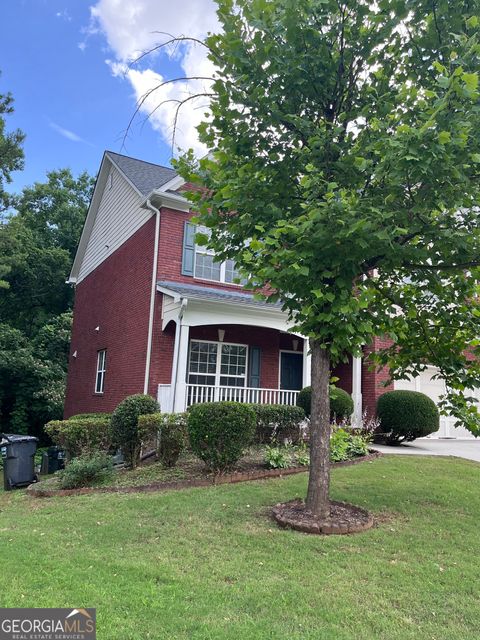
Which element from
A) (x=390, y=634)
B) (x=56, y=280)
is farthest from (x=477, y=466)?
(x=56, y=280)

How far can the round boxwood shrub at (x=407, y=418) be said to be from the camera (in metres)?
11.6

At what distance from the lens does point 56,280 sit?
1048 inches

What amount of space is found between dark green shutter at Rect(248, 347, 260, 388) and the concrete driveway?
3.69 metres

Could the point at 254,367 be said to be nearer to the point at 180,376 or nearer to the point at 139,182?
the point at 180,376

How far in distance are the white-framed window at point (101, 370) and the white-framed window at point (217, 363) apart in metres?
3.65

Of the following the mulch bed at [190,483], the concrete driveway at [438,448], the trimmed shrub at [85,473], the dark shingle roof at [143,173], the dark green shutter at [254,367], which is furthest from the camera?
the dark shingle roof at [143,173]

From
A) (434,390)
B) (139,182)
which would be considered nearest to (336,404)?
(434,390)

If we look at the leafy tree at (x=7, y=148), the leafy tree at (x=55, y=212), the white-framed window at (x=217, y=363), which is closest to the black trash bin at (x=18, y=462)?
the white-framed window at (x=217, y=363)

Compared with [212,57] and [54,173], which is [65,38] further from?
[54,173]

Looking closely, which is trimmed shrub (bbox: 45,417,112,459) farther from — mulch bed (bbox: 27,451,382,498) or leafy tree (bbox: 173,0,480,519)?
leafy tree (bbox: 173,0,480,519)

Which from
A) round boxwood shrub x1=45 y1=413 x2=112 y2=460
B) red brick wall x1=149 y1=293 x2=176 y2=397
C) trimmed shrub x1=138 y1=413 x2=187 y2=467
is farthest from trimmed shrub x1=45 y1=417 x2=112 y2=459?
red brick wall x1=149 y1=293 x2=176 y2=397

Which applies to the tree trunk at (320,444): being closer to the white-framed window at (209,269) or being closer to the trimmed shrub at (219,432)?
the trimmed shrub at (219,432)

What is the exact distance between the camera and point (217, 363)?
13000 mm

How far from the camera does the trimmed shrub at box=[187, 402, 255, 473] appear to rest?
732 cm
